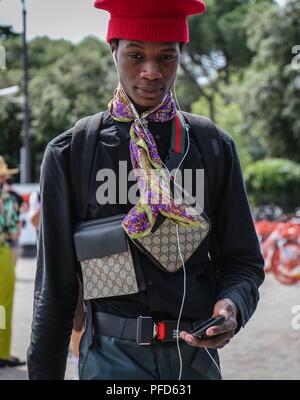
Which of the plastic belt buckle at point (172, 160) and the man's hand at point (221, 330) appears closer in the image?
the man's hand at point (221, 330)

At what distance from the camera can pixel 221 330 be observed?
2.34 meters

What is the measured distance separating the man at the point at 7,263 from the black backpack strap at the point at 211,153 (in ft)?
17.8

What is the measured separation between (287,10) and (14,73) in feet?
68.8

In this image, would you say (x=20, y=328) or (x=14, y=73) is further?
(x=14, y=73)

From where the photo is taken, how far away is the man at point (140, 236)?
8.11 feet

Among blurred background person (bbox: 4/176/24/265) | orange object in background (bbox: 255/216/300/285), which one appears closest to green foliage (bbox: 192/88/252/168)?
orange object in background (bbox: 255/216/300/285)

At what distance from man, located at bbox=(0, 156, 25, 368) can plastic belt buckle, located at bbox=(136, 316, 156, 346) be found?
547 centimetres

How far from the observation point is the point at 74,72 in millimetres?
46188

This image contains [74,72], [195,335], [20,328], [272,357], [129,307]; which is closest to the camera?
[195,335]

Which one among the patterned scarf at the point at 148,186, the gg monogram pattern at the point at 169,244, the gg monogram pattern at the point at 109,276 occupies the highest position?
the patterned scarf at the point at 148,186

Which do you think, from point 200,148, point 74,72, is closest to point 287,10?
point 74,72

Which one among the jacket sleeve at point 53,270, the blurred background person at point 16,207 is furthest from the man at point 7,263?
the jacket sleeve at point 53,270

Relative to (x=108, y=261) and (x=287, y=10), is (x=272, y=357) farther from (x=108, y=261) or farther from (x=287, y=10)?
(x=287, y=10)

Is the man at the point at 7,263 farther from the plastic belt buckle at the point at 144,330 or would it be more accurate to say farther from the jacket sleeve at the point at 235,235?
the plastic belt buckle at the point at 144,330
